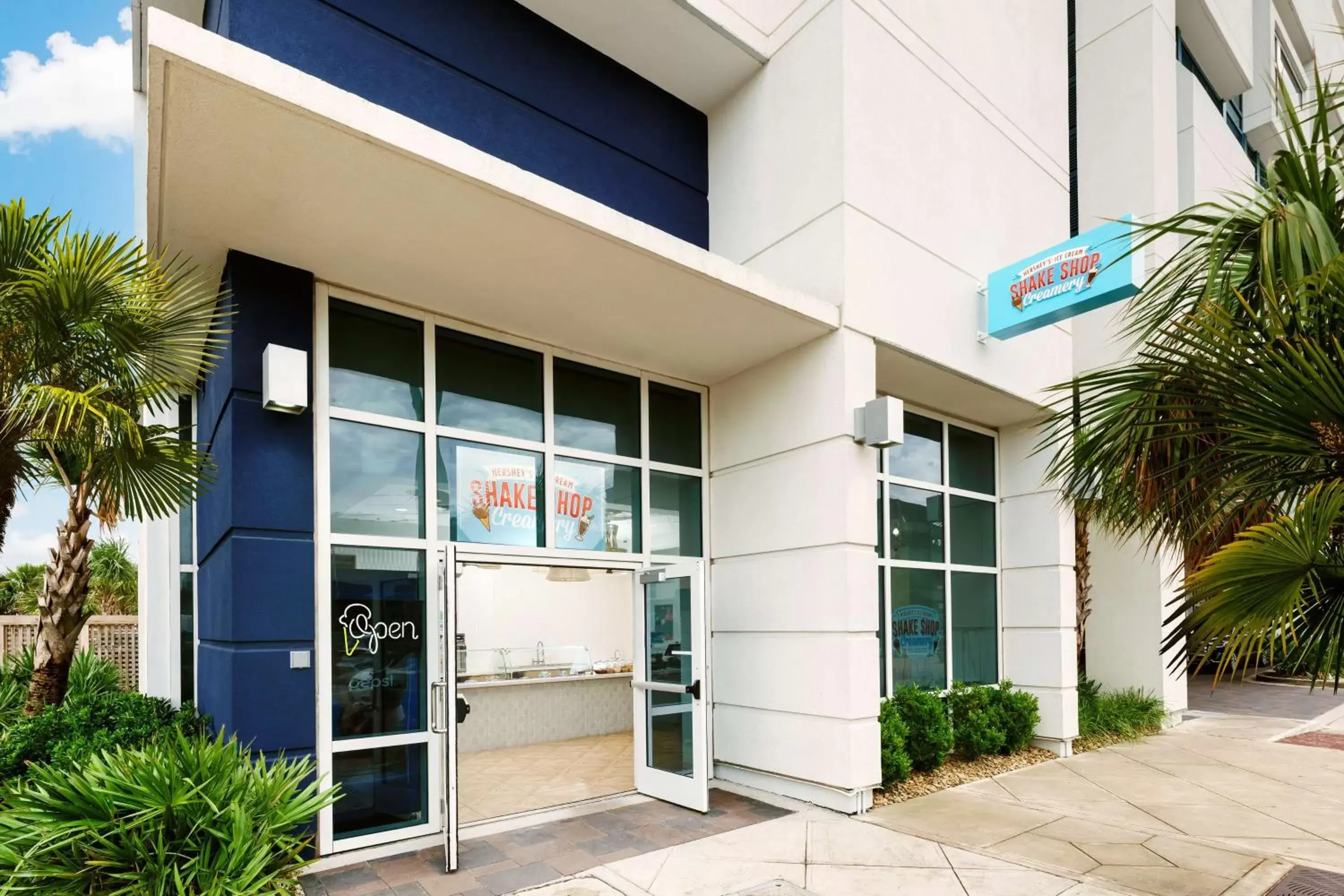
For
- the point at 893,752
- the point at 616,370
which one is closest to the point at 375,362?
the point at 616,370

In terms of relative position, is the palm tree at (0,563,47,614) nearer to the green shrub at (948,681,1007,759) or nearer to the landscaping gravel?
the landscaping gravel

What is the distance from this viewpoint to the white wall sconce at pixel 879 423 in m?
6.71

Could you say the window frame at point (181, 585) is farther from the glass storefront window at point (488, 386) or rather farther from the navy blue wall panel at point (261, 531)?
the glass storefront window at point (488, 386)

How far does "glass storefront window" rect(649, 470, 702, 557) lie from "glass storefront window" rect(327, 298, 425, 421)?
Result: 8.03 feet

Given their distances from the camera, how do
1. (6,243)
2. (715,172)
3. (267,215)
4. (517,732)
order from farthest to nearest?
1. (517,732)
2. (715,172)
3. (267,215)
4. (6,243)

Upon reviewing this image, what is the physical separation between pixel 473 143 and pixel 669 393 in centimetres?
290

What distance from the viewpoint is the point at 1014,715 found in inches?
354

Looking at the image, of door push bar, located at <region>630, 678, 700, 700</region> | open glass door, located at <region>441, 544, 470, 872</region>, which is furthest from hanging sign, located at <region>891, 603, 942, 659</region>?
open glass door, located at <region>441, 544, 470, 872</region>

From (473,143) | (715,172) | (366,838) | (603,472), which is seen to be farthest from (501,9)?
(366,838)

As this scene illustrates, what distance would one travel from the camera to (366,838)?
559 cm

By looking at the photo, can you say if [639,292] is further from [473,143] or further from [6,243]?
[6,243]

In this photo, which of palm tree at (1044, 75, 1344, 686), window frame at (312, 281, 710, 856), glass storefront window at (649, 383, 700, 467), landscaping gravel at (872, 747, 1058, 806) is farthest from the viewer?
glass storefront window at (649, 383, 700, 467)

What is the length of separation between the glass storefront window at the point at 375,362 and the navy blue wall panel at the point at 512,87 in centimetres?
155

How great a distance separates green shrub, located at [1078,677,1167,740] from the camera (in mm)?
10164
